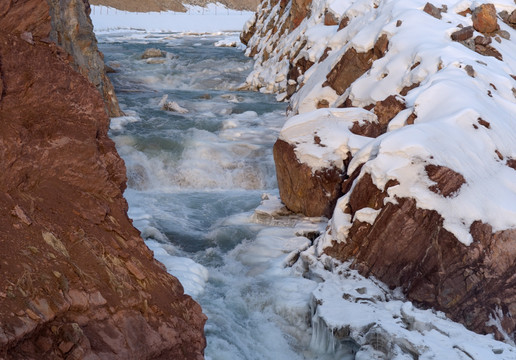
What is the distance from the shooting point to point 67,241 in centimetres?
347

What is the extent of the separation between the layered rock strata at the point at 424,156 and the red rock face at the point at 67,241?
2.81 meters

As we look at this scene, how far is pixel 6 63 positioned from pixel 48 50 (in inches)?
17.2

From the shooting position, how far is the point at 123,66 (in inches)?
758

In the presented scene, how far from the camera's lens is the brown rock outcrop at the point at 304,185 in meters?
7.58

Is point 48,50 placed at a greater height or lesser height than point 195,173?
greater

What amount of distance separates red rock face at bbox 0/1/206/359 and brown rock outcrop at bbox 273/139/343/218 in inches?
149

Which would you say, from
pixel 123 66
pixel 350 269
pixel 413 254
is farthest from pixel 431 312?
pixel 123 66

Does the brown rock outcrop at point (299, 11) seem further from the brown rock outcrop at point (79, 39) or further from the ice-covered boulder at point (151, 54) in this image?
the brown rock outcrop at point (79, 39)

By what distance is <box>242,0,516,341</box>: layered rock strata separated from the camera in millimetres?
5484

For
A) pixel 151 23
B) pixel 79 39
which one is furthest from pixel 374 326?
pixel 151 23

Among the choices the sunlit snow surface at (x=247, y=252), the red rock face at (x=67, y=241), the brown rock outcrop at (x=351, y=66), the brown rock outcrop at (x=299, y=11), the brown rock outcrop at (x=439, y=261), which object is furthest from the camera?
Result: the brown rock outcrop at (x=299, y=11)

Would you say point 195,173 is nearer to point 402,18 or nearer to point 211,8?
point 402,18

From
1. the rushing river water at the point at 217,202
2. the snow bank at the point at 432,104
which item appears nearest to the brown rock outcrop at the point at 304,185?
the snow bank at the point at 432,104

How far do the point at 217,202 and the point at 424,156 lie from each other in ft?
13.7
